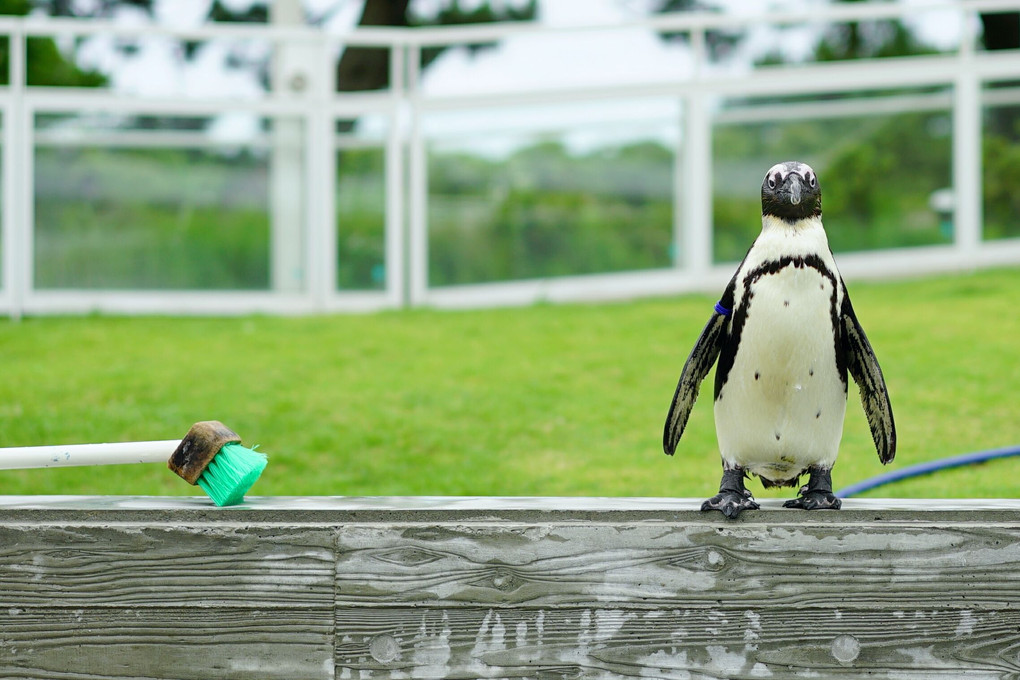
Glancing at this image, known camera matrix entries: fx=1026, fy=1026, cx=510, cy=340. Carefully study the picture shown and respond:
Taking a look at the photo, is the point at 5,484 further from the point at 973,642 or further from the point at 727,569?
the point at 973,642

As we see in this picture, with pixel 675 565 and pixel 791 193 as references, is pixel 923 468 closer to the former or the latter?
pixel 791 193

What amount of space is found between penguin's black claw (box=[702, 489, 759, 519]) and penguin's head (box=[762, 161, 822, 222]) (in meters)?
0.62

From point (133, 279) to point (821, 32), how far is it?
282 inches

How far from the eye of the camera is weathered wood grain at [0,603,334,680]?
2043mm

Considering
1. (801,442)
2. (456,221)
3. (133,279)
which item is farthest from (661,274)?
(801,442)

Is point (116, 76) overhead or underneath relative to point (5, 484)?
overhead

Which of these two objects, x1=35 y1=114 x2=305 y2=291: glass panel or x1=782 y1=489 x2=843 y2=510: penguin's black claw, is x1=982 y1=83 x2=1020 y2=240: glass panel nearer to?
x1=35 y1=114 x2=305 y2=291: glass panel

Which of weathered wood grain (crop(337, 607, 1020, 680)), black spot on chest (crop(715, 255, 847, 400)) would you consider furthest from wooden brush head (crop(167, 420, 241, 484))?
black spot on chest (crop(715, 255, 847, 400))

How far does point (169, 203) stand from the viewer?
10086 mm

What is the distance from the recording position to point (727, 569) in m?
2.03

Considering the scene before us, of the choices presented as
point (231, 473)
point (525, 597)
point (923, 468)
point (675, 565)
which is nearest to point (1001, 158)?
point (923, 468)

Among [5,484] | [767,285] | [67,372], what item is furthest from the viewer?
[67,372]

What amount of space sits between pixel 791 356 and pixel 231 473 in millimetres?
1216

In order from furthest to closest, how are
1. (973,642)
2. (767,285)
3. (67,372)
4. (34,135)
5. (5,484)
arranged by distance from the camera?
(34,135), (67,372), (5,484), (767,285), (973,642)
